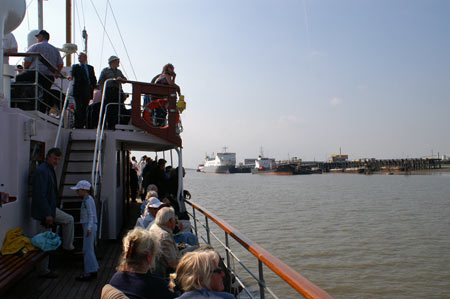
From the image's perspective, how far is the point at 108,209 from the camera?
666cm

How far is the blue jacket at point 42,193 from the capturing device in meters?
4.31

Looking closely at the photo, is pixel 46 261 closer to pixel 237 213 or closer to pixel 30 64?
pixel 30 64

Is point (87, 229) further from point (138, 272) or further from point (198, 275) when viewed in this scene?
point (198, 275)

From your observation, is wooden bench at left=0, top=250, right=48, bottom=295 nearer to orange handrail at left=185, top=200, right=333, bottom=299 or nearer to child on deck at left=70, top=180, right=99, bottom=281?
child on deck at left=70, top=180, right=99, bottom=281

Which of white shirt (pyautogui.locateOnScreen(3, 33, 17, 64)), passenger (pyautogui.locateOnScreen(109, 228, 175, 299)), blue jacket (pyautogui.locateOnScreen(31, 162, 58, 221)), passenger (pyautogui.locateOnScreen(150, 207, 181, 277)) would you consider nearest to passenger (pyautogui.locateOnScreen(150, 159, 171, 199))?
white shirt (pyautogui.locateOnScreen(3, 33, 17, 64))

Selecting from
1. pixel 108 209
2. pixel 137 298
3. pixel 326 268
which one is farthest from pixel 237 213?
pixel 137 298

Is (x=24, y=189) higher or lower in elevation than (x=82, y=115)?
lower

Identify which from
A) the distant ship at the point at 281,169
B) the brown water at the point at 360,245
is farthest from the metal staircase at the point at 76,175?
the distant ship at the point at 281,169

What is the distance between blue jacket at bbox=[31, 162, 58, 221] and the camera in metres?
4.31

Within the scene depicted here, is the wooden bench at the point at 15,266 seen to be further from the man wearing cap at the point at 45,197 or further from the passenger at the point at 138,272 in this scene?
the passenger at the point at 138,272

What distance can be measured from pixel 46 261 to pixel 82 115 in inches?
133

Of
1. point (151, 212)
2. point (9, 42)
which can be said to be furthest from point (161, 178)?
point (9, 42)

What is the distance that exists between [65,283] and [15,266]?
3.02 ft

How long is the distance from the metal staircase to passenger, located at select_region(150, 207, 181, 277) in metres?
2.34
